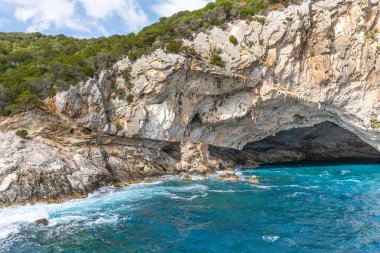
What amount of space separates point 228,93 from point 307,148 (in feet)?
85.0

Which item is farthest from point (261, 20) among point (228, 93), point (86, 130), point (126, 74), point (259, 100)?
point (86, 130)

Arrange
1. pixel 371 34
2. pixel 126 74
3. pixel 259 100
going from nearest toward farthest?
pixel 126 74
pixel 371 34
pixel 259 100

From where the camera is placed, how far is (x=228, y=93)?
4841 centimetres

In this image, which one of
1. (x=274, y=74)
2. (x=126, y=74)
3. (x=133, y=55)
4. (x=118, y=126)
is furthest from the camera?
(x=274, y=74)

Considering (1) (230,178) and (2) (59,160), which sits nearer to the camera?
(2) (59,160)

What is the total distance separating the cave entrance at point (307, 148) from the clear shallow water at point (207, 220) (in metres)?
20.6

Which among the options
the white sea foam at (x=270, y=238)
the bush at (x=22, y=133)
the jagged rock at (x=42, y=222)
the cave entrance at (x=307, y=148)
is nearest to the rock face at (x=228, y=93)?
the bush at (x=22, y=133)

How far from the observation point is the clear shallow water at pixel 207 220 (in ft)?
71.3

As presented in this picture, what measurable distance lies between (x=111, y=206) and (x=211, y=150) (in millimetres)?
28662

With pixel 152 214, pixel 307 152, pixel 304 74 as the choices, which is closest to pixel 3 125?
pixel 152 214

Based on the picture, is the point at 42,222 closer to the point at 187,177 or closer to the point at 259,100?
the point at 187,177

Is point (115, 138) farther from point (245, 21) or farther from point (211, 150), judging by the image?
point (245, 21)

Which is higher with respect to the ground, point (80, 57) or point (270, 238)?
point (80, 57)

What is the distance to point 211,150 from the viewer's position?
57062 millimetres
